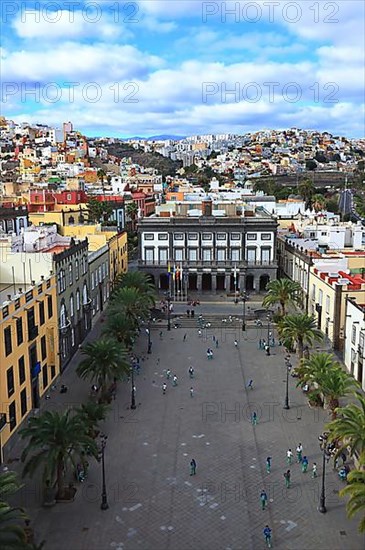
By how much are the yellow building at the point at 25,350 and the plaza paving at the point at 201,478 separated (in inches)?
106

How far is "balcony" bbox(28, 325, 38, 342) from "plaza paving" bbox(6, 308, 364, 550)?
5360 mm

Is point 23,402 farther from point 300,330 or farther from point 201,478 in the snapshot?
point 300,330

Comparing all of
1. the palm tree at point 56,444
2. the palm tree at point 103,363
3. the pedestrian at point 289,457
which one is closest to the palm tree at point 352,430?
the pedestrian at point 289,457

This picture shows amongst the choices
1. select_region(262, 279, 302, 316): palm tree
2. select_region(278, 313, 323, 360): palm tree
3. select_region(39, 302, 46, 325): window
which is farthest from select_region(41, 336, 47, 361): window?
select_region(262, 279, 302, 316): palm tree

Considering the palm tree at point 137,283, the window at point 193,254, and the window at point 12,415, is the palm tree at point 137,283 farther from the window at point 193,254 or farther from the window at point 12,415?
the window at point 12,415

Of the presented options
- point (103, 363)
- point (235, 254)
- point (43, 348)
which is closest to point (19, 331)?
point (43, 348)

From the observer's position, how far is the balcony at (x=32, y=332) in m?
36.8

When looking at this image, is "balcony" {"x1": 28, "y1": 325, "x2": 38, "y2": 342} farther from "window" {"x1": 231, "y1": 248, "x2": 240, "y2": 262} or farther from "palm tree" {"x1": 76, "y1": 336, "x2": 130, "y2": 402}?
"window" {"x1": 231, "y1": 248, "x2": 240, "y2": 262}

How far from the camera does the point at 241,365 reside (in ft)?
159

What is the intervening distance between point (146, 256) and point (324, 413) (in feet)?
146

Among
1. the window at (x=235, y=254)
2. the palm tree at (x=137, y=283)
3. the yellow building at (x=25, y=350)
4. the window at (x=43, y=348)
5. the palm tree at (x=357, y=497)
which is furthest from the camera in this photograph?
the window at (x=235, y=254)

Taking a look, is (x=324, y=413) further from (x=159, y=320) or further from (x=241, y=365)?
(x=159, y=320)

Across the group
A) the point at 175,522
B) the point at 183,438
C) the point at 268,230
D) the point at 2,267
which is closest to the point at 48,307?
the point at 2,267

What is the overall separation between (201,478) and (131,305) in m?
25.7
